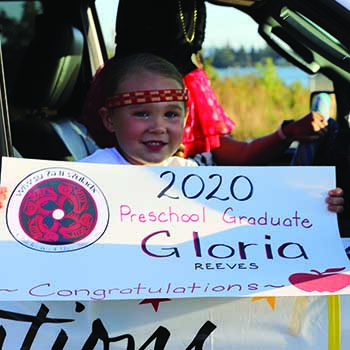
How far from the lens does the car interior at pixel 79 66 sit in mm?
2186

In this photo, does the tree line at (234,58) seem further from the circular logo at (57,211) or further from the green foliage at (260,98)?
the circular logo at (57,211)

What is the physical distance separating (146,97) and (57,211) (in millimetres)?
645

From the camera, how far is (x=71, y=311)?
178 cm

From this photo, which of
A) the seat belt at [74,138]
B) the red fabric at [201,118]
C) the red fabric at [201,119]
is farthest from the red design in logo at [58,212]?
the seat belt at [74,138]

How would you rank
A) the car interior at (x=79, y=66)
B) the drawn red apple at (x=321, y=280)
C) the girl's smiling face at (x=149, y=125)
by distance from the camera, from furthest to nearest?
1. the girl's smiling face at (x=149, y=125)
2. the car interior at (x=79, y=66)
3. the drawn red apple at (x=321, y=280)

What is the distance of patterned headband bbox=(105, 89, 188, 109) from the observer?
7.97ft

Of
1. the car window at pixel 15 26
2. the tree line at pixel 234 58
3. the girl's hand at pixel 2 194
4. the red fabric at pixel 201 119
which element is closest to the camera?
the girl's hand at pixel 2 194

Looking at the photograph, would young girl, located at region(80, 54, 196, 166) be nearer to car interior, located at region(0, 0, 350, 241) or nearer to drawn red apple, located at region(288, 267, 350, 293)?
car interior, located at region(0, 0, 350, 241)

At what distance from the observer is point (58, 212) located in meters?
1.88

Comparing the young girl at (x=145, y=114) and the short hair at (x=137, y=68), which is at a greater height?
the short hair at (x=137, y=68)

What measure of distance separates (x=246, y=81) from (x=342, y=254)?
1162 cm

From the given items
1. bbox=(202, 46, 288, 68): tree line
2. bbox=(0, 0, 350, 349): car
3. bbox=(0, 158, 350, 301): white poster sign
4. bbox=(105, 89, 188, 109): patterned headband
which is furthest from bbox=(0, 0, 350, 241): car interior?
bbox=(202, 46, 288, 68): tree line

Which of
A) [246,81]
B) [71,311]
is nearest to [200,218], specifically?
[71,311]

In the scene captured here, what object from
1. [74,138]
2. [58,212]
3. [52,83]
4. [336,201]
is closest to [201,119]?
[74,138]
